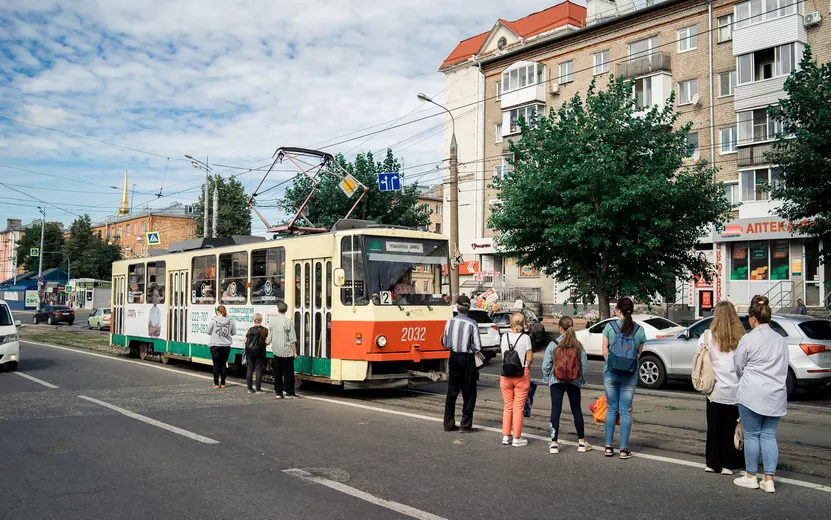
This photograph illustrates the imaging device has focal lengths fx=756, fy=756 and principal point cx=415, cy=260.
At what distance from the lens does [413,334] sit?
13.3 metres

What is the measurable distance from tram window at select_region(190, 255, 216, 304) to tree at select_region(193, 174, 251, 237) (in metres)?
52.1

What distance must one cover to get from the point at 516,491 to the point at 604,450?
7.44ft

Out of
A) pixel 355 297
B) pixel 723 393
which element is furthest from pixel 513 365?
pixel 355 297

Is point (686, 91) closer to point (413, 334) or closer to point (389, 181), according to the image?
point (389, 181)

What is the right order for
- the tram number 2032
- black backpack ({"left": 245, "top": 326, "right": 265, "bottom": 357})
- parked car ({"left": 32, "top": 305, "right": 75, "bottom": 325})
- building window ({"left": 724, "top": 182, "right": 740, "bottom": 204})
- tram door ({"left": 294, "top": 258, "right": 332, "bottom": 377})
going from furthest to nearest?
1. parked car ({"left": 32, "top": 305, "right": 75, "bottom": 325})
2. building window ({"left": 724, "top": 182, "right": 740, "bottom": 204})
3. black backpack ({"left": 245, "top": 326, "right": 265, "bottom": 357})
4. tram door ({"left": 294, "top": 258, "right": 332, "bottom": 377})
5. the tram number 2032

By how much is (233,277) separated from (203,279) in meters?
1.76

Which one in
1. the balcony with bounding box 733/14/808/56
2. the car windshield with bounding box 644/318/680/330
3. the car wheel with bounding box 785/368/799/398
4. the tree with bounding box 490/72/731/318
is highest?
the balcony with bounding box 733/14/808/56

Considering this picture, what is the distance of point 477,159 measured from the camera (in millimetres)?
48188

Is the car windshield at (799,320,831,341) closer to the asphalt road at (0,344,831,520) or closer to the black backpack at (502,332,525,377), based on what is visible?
the asphalt road at (0,344,831,520)

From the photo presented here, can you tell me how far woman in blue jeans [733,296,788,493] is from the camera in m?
6.67

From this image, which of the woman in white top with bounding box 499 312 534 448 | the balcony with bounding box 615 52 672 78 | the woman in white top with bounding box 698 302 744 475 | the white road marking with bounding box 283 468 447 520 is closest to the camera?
the white road marking with bounding box 283 468 447 520

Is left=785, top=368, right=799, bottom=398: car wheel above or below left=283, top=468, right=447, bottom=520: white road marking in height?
above

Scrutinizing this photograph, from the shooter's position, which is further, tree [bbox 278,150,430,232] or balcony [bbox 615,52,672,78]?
balcony [bbox 615,52,672,78]

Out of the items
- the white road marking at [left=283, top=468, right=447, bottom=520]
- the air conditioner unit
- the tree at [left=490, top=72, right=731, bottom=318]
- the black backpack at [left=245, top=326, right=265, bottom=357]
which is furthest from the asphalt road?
the air conditioner unit
